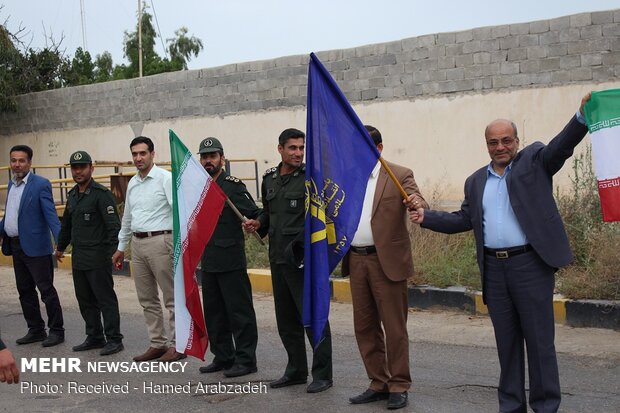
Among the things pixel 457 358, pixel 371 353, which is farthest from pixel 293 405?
pixel 457 358

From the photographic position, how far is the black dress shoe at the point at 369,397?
6.34 meters

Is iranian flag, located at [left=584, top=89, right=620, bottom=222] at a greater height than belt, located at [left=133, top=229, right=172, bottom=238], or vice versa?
iranian flag, located at [left=584, top=89, right=620, bottom=222]

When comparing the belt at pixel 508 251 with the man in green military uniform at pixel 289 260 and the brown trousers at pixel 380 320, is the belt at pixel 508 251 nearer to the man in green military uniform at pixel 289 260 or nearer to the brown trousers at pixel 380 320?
the brown trousers at pixel 380 320

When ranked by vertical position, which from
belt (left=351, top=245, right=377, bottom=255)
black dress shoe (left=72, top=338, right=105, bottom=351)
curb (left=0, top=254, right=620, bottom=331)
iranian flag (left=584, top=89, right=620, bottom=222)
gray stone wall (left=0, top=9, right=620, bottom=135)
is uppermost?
gray stone wall (left=0, top=9, right=620, bottom=135)

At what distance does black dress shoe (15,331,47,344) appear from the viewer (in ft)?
29.8

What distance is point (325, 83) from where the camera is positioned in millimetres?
6059

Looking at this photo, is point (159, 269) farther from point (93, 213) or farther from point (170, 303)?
point (93, 213)

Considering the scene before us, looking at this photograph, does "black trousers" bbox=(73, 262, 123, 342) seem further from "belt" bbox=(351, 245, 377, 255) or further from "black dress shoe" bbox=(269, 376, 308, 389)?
"belt" bbox=(351, 245, 377, 255)

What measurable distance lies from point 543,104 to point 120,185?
292 inches

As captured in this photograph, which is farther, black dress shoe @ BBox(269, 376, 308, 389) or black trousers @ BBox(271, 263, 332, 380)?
black dress shoe @ BBox(269, 376, 308, 389)

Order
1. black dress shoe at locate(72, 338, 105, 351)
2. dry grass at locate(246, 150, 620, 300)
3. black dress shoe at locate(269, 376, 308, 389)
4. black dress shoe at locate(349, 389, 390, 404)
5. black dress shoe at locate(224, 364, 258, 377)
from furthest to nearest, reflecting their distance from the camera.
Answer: dry grass at locate(246, 150, 620, 300) → black dress shoe at locate(72, 338, 105, 351) → black dress shoe at locate(224, 364, 258, 377) → black dress shoe at locate(269, 376, 308, 389) → black dress shoe at locate(349, 389, 390, 404)

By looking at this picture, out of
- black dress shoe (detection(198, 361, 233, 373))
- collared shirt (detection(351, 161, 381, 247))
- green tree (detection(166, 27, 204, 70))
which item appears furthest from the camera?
green tree (detection(166, 27, 204, 70))

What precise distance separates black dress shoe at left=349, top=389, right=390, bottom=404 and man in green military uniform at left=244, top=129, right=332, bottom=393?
46 centimetres

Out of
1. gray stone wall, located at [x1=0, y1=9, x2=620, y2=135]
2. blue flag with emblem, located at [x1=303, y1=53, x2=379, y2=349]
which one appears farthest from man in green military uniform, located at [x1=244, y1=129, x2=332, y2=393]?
gray stone wall, located at [x1=0, y1=9, x2=620, y2=135]
